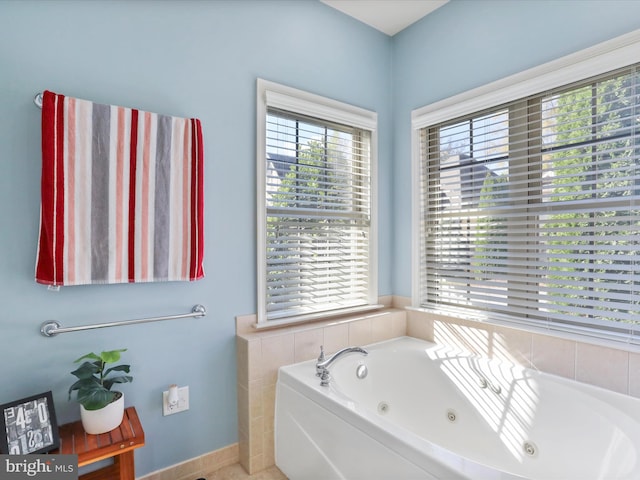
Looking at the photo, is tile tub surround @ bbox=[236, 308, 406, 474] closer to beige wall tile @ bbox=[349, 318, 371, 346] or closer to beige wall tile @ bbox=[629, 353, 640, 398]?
beige wall tile @ bbox=[349, 318, 371, 346]

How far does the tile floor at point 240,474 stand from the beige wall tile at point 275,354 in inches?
17.8

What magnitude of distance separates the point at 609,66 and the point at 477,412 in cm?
174

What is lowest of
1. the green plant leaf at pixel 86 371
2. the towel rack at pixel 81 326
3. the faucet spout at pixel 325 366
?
the faucet spout at pixel 325 366

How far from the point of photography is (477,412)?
1.86 meters

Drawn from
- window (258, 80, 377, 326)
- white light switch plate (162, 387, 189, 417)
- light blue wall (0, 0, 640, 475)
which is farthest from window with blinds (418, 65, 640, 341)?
white light switch plate (162, 387, 189, 417)

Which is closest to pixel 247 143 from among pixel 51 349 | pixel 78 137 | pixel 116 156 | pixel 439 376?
pixel 116 156

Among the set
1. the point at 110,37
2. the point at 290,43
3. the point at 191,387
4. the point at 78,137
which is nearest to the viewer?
the point at 78,137

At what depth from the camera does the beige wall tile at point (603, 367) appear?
1.58 meters

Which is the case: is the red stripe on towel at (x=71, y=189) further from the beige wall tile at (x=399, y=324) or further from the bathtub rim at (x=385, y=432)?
the beige wall tile at (x=399, y=324)

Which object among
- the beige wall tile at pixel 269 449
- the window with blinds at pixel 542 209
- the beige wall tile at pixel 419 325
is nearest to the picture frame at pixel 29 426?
the beige wall tile at pixel 269 449

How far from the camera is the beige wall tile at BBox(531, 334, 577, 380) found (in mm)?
1731

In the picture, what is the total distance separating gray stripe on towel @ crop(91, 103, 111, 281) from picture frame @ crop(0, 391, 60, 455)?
0.48 m

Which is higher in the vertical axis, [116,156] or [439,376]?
[116,156]

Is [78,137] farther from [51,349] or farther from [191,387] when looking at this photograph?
[191,387]
